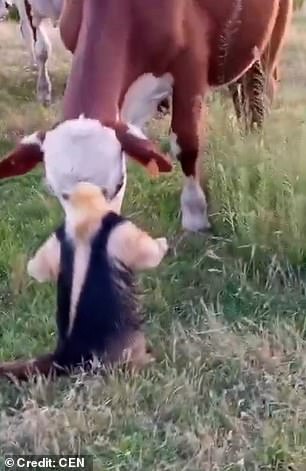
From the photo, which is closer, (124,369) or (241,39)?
(124,369)

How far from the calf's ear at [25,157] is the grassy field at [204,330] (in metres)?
0.63

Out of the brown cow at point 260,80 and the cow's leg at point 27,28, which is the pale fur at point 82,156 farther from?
the cow's leg at point 27,28

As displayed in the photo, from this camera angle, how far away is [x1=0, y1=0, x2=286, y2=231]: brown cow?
3021 millimetres

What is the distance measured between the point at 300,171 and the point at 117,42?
1137mm

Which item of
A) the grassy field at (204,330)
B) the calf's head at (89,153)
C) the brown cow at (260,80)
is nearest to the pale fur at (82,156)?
the calf's head at (89,153)

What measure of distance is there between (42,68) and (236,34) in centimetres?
281

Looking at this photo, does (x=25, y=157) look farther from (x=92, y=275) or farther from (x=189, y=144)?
(x=189, y=144)

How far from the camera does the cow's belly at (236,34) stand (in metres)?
4.41

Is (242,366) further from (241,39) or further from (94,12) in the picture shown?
(241,39)

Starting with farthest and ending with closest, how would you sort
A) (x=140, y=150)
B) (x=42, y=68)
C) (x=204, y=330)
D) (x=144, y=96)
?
1. (x=42, y=68)
2. (x=144, y=96)
3. (x=204, y=330)
4. (x=140, y=150)

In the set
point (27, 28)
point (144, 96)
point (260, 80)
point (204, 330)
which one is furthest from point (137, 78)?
point (27, 28)

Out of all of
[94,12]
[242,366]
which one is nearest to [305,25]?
[94,12]

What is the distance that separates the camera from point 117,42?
364 cm

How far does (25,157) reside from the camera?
10.4 feet
